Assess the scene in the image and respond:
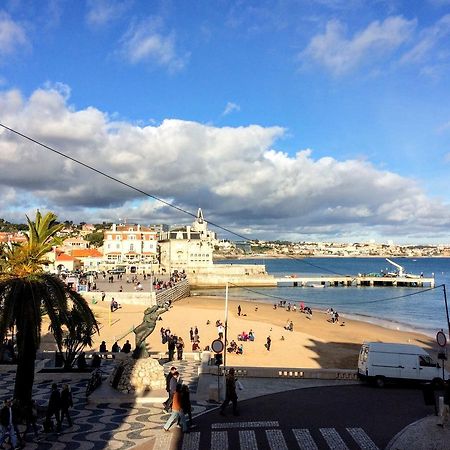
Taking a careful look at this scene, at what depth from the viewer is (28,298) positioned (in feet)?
38.0

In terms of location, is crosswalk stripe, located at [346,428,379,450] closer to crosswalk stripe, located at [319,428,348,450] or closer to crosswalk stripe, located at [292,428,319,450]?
crosswalk stripe, located at [319,428,348,450]

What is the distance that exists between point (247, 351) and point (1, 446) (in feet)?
66.4

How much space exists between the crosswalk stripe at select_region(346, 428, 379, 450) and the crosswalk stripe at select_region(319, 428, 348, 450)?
33 cm

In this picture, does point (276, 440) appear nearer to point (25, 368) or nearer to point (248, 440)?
point (248, 440)

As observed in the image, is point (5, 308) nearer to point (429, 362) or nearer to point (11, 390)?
point (11, 390)

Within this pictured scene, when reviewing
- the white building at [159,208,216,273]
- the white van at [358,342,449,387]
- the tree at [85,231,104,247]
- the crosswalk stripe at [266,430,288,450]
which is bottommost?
the crosswalk stripe at [266,430,288,450]

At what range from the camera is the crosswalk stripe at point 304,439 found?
9.34m

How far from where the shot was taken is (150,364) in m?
14.6

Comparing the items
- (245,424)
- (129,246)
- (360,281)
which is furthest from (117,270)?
(245,424)

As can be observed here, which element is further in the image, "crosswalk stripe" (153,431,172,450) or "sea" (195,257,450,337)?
"sea" (195,257,450,337)

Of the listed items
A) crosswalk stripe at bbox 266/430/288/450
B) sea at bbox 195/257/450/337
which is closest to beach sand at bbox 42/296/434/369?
sea at bbox 195/257/450/337

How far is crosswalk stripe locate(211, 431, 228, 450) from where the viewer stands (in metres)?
9.56

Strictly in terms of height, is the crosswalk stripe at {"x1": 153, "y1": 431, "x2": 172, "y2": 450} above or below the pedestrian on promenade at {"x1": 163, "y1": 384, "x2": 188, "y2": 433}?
below

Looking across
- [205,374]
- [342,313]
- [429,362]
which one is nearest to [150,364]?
[205,374]
